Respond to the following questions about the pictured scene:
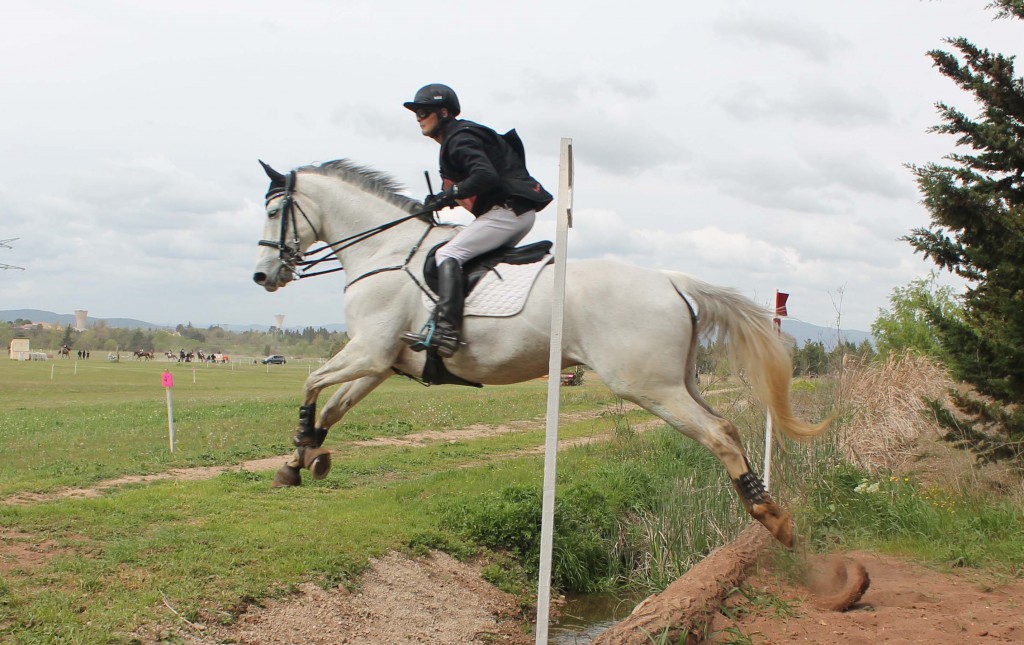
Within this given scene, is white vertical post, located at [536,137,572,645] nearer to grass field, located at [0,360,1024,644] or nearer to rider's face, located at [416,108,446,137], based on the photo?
rider's face, located at [416,108,446,137]

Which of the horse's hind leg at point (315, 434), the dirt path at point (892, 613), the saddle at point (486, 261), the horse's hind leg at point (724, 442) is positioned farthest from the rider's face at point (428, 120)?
the dirt path at point (892, 613)

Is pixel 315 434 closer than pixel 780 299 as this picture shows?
Yes

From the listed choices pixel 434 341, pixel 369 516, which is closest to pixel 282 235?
pixel 434 341

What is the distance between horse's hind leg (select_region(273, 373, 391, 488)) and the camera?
5.87 meters

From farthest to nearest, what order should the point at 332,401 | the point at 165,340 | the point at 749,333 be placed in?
1. the point at 165,340
2. the point at 332,401
3. the point at 749,333

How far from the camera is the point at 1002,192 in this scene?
8805 mm

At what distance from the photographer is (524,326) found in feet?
17.9

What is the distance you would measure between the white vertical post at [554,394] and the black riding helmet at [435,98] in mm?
1832

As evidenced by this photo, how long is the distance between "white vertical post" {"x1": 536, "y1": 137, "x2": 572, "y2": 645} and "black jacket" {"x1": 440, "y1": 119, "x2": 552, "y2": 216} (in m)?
1.37

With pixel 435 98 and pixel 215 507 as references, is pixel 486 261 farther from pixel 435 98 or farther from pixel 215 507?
pixel 215 507

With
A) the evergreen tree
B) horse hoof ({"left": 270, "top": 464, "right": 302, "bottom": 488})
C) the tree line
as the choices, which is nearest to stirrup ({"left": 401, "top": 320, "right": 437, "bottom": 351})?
horse hoof ({"left": 270, "top": 464, "right": 302, "bottom": 488})

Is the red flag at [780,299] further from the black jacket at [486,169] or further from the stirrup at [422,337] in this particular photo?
the stirrup at [422,337]

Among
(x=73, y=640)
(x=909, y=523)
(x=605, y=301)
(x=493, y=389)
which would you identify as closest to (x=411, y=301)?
(x=605, y=301)

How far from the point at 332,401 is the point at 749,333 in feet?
9.67
